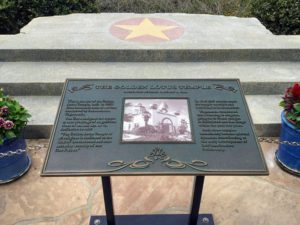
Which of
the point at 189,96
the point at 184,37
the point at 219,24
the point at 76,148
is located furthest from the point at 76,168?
the point at 219,24

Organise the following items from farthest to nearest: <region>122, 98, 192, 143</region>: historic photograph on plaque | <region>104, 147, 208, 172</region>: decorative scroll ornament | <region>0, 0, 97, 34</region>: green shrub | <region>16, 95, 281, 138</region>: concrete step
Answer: <region>0, 0, 97, 34</region>: green shrub → <region>16, 95, 281, 138</region>: concrete step → <region>122, 98, 192, 143</region>: historic photograph on plaque → <region>104, 147, 208, 172</region>: decorative scroll ornament

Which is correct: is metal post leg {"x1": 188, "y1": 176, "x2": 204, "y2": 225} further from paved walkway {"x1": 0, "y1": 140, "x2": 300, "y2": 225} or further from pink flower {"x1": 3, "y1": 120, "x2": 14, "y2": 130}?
pink flower {"x1": 3, "y1": 120, "x2": 14, "y2": 130}

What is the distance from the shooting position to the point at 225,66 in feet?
16.3

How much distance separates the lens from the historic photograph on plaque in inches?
99.6

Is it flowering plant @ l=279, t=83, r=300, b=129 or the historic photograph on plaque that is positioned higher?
the historic photograph on plaque

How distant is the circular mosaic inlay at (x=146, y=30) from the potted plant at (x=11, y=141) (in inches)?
91.9

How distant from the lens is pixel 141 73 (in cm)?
474

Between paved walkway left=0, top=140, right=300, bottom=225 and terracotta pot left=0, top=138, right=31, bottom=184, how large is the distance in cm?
8

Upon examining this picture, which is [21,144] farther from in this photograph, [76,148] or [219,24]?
[219,24]

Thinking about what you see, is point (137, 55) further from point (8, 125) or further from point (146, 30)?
point (8, 125)

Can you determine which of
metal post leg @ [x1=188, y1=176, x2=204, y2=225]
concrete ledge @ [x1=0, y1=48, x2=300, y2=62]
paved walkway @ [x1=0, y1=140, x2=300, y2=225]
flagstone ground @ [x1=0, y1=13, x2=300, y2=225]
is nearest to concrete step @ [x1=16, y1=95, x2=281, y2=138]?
flagstone ground @ [x1=0, y1=13, x2=300, y2=225]

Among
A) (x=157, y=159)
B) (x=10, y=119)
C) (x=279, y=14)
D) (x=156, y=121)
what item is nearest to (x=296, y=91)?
(x=156, y=121)

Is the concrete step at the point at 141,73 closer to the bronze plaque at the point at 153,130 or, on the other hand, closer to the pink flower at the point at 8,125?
the pink flower at the point at 8,125

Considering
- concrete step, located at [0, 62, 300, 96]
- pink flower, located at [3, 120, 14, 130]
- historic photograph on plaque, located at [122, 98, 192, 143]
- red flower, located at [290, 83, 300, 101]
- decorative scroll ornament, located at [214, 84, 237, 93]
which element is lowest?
concrete step, located at [0, 62, 300, 96]
